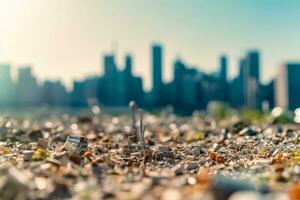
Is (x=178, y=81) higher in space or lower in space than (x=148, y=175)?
higher

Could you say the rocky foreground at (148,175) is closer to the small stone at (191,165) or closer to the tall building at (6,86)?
the small stone at (191,165)

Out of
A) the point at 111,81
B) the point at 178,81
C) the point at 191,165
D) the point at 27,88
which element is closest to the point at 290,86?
the point at 178,81

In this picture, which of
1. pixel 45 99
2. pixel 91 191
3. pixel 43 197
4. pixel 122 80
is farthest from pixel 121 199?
pixel 45 99

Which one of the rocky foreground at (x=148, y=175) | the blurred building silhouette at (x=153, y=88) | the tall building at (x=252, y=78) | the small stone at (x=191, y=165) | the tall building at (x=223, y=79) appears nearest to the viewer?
the rocky foreground at (x=148, y=175)

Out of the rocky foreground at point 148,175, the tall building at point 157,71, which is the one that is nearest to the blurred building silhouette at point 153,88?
the tall building at point 157,71

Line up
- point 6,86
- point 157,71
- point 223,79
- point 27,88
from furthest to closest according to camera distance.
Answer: point 223,79 → point 157,71 → point 27,88 → point 6,86

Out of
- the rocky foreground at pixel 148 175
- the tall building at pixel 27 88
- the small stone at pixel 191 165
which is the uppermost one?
the tall building at pixel 27 88

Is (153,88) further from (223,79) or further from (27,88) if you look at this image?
(27,88)

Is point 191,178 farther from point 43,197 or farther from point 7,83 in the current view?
point 7,83
